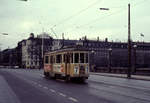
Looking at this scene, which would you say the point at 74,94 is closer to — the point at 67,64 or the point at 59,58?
the point at 67,64

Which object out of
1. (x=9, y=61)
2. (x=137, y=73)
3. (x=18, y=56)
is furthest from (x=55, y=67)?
(x=9, y=61)

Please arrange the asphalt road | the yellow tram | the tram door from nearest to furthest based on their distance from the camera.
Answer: the asphalt road < the yellow tram < the tram door

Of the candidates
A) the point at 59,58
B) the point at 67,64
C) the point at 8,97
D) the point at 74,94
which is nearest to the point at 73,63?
the point at 67,64

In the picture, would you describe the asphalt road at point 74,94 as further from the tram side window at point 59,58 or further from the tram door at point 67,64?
the tram side window at point 59,58

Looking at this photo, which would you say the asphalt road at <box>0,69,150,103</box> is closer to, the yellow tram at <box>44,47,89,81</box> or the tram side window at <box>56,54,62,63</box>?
the yellow tram at <box>44,47,89,81</box>

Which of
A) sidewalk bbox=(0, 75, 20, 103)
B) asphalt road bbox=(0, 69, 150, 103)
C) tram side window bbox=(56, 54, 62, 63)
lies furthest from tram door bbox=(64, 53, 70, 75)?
sidewalk bbox=(0, 75, 20, 103)

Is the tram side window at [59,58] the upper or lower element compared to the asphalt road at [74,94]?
upper

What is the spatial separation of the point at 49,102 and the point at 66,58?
49.8 feet

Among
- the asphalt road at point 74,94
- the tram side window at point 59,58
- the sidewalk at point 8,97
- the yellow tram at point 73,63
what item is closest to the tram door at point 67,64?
the yellow tram at point 73,63

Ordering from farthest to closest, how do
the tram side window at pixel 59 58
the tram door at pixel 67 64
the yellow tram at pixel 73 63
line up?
the tram side window at pixel 59 58, the tram door at pixel 67 64, the yellow tram at pixel 73 63

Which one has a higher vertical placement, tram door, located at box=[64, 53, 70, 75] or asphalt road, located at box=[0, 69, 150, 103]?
tram door, located at box=[64, 53, 70, 75]

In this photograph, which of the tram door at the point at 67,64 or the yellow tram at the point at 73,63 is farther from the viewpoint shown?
the tram door at the point at 67,64

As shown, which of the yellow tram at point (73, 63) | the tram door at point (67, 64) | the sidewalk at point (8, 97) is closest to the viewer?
the sidewalk at point (8, 97)

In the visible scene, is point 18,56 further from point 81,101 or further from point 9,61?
point 81,101
